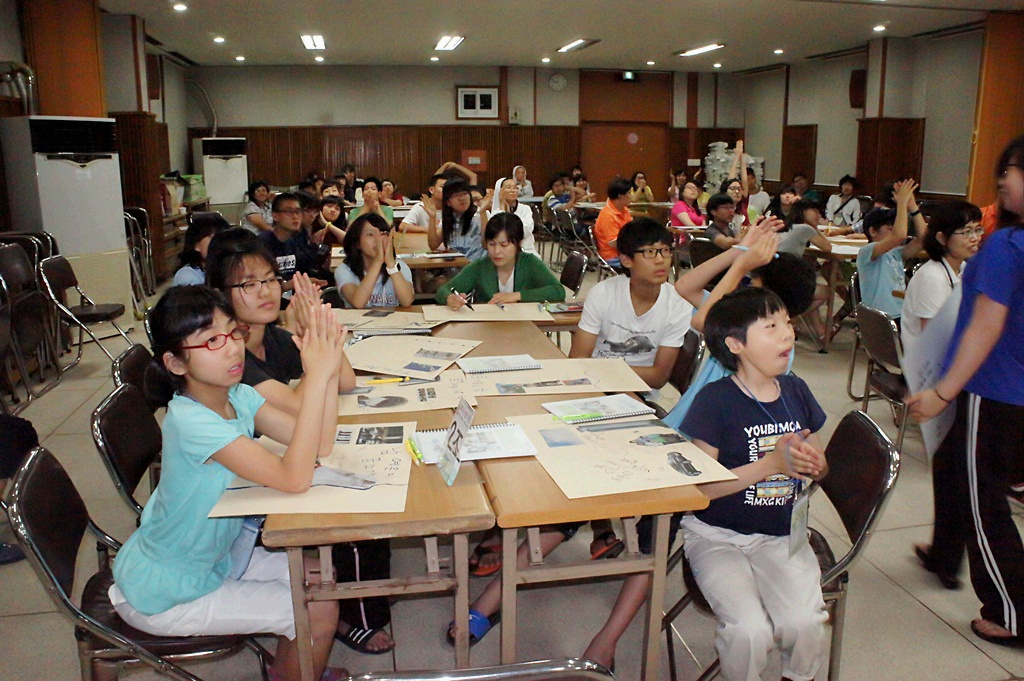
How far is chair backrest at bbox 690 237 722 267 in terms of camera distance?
6.02 metres

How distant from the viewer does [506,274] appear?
4.04 meters

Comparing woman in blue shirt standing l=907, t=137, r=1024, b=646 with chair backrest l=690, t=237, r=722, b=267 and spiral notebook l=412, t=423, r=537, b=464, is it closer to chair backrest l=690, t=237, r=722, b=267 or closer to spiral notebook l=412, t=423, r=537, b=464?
spiral notebook l=412, t=423, r=537, b=464

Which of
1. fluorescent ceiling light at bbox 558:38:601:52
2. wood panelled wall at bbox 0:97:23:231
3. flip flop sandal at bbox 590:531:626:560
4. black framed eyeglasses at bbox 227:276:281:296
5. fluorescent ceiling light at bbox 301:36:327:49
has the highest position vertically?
fluorescent ceiling light at bbox 558:38:601:52

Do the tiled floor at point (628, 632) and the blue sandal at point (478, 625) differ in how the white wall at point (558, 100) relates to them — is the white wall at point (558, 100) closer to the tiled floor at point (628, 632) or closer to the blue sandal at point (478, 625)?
the tiled floor at point (628, 632)

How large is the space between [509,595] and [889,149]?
11.4 m

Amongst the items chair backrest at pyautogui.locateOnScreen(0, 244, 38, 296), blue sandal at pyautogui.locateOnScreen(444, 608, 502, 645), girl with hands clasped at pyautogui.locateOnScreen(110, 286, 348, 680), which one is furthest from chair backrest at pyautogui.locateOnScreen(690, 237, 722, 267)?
girl with hands clasped at pyautogui.locateOnScreen(110, 286, 348, 680)

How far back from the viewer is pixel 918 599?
254 cm

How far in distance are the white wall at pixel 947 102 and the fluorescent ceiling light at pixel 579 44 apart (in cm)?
428

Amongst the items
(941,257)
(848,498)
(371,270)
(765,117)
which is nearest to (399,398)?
(848,498)

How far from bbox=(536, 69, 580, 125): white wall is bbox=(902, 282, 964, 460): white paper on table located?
12493 millimetres

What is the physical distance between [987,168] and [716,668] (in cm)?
948

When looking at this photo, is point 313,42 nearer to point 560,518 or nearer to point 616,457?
point 616,457

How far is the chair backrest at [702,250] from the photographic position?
6016mm

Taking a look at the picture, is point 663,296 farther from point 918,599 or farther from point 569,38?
point 569,38
